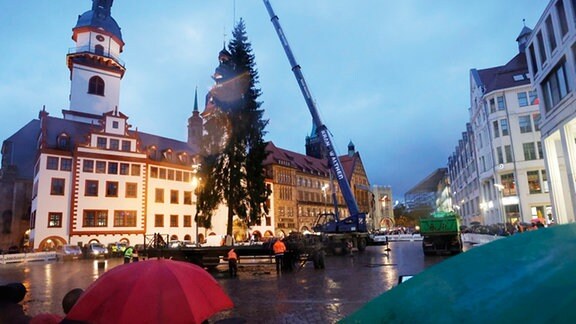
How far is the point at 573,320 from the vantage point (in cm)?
109

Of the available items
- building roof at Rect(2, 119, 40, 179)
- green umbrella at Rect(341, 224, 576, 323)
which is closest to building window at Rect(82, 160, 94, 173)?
building roof at Rect(2, 119, 40, 179)

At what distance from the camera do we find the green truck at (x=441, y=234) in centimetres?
2677

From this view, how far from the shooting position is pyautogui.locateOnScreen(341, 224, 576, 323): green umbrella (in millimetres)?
1194

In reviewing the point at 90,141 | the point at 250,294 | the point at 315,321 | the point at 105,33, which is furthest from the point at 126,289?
the point at 105,33

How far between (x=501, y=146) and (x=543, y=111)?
2291 centimetres

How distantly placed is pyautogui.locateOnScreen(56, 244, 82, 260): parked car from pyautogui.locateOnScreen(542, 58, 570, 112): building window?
44.9 metres

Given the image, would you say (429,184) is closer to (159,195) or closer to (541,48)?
(159,195)

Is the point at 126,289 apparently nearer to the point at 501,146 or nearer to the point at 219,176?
the point at 219,176

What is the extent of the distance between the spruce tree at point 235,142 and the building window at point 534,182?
31772mm

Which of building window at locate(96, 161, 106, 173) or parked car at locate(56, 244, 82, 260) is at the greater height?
building window at locate(96, 161, 106, 173)

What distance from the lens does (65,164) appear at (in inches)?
1896

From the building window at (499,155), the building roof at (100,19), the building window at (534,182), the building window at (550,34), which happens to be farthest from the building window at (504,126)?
the building roof at (100,19)

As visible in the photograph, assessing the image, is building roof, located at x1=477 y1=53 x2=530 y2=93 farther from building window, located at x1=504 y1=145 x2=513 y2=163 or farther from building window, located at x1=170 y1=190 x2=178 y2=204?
building window, located at x1=170 y1=190 x2=178 y2=204

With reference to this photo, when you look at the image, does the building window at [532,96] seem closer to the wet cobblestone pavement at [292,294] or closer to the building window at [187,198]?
the wet cobblestone pavement at [292,294]
